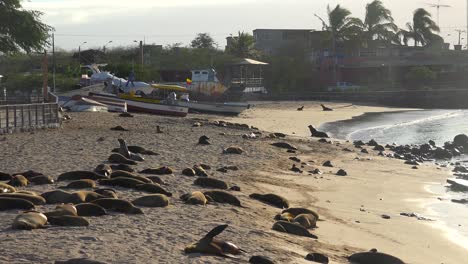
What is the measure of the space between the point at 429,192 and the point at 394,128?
1270 inches

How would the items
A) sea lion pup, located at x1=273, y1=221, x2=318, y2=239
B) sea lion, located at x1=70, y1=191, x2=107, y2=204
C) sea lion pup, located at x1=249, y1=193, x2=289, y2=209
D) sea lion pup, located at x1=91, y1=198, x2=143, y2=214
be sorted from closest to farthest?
1. sea lion pup, located at x1=91, y1=198, x2=143, y2=214
2. sea lion, located at x1=70, y1=191, x2=107, y2=204
3. sea lion pup, located at x1=273, y1=221, x2=318, y2=239
4. sea lion pup, located at x1=249, y1=193, x2=289, y2=209

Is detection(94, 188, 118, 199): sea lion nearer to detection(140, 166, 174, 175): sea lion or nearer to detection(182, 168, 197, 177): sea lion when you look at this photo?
detection(140, 166, 174, 175): sea lion

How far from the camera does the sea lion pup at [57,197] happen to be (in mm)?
12242

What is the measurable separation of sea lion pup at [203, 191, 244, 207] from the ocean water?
4.19 m

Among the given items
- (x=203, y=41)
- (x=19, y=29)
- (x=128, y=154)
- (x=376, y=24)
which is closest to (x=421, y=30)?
(x=376, y=24)

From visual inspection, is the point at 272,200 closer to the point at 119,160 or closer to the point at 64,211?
the point at 119,160

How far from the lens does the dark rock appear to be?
10766 mm

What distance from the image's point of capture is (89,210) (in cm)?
1133

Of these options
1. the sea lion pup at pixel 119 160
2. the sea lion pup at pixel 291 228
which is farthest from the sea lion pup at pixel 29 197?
the sea lion pup at pixel 119 160

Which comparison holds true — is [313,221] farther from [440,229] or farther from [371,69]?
[371,69]

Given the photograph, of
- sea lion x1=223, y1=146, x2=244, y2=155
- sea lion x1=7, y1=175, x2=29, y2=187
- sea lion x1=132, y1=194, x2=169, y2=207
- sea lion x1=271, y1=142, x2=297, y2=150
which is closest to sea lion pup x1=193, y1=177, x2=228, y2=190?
sea lion x1=132, y1=194, x2=169, y2=207

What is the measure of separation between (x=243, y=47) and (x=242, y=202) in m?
89.0

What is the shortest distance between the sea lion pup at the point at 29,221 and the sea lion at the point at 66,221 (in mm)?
119

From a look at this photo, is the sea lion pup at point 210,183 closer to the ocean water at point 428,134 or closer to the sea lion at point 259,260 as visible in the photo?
the ocean water at point 428,134
